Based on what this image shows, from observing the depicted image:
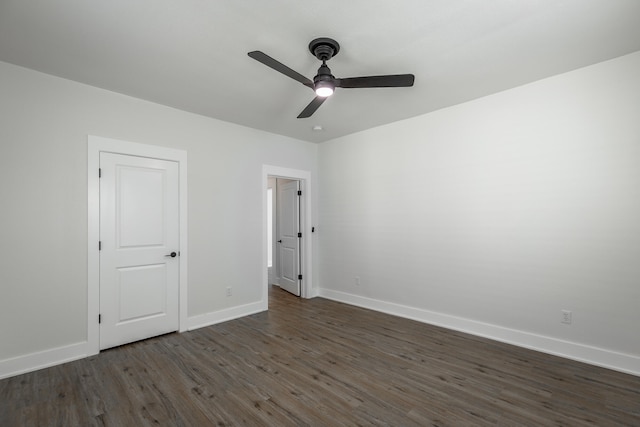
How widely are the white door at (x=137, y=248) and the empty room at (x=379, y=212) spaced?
22 mm

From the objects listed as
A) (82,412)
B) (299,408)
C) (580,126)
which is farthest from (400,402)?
(580,126)

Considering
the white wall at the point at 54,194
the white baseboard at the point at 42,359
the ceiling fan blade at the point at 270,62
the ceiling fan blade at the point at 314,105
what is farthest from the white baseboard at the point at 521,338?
the white baseboard at the point at 42,359

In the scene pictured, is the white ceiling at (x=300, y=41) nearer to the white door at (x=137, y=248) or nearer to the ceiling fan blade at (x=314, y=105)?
the ceiling fan blade at (x=314, y=105)

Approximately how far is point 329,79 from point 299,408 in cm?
246

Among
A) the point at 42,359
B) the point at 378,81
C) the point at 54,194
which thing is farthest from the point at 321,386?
the point at 54,194

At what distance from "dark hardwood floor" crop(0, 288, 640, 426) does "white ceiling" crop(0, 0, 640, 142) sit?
108 inches

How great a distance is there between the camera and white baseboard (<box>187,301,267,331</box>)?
12.6 feet

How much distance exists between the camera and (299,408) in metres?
2.22

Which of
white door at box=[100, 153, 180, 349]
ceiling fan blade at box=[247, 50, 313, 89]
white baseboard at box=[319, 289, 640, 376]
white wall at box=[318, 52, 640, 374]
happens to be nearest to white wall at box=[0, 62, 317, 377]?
white door at box=[100, 153, 180, 349]

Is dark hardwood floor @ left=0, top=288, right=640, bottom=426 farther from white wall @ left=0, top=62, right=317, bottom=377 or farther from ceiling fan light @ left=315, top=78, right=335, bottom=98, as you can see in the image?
ceiling fan light @ left=315, top=78, right=335, bottom=98

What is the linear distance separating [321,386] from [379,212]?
2.64 meters

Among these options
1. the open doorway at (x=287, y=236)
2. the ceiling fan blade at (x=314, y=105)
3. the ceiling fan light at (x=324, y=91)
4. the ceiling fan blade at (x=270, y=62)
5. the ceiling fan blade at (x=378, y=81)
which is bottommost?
the open doorway at (x=287, y=236)

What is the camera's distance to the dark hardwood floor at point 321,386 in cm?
212

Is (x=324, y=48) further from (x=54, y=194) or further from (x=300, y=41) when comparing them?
(x=54, y=194)
